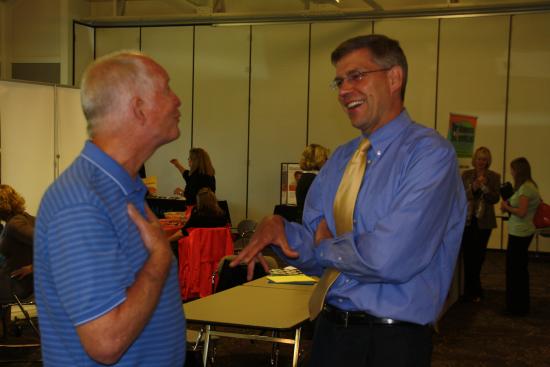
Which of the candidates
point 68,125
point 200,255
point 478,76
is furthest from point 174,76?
point 200,255

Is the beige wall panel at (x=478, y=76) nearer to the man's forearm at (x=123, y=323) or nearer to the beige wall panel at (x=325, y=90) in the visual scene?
the beige wall panel at (x=325, y=90)

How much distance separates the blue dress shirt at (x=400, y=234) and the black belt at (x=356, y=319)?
2 cm

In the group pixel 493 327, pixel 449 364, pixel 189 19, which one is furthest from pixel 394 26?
pixel 449 364

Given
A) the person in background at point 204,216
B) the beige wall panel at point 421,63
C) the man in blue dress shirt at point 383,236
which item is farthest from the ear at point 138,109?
the beige wall panel at point 421,63

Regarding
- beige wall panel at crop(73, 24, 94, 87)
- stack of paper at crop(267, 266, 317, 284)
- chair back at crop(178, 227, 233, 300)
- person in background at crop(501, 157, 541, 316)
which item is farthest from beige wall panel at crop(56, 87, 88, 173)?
beige wall panel at crop(73, 24, 94, 87)

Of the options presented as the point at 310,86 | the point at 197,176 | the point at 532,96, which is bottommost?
the point at 197,176

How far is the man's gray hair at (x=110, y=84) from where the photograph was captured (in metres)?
1.67

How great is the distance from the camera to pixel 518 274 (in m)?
7.05

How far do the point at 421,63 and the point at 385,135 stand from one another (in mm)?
10187

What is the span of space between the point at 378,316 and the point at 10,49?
13642mm

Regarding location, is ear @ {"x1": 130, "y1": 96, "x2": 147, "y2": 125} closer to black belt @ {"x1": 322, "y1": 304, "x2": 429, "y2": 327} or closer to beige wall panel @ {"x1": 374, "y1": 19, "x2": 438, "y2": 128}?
black belt @ {"x1": 322, "y1": 304, "x2": 429, "y2": 327}

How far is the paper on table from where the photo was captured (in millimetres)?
4562

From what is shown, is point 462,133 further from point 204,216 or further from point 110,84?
point 110,84

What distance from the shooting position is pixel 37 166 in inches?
288
